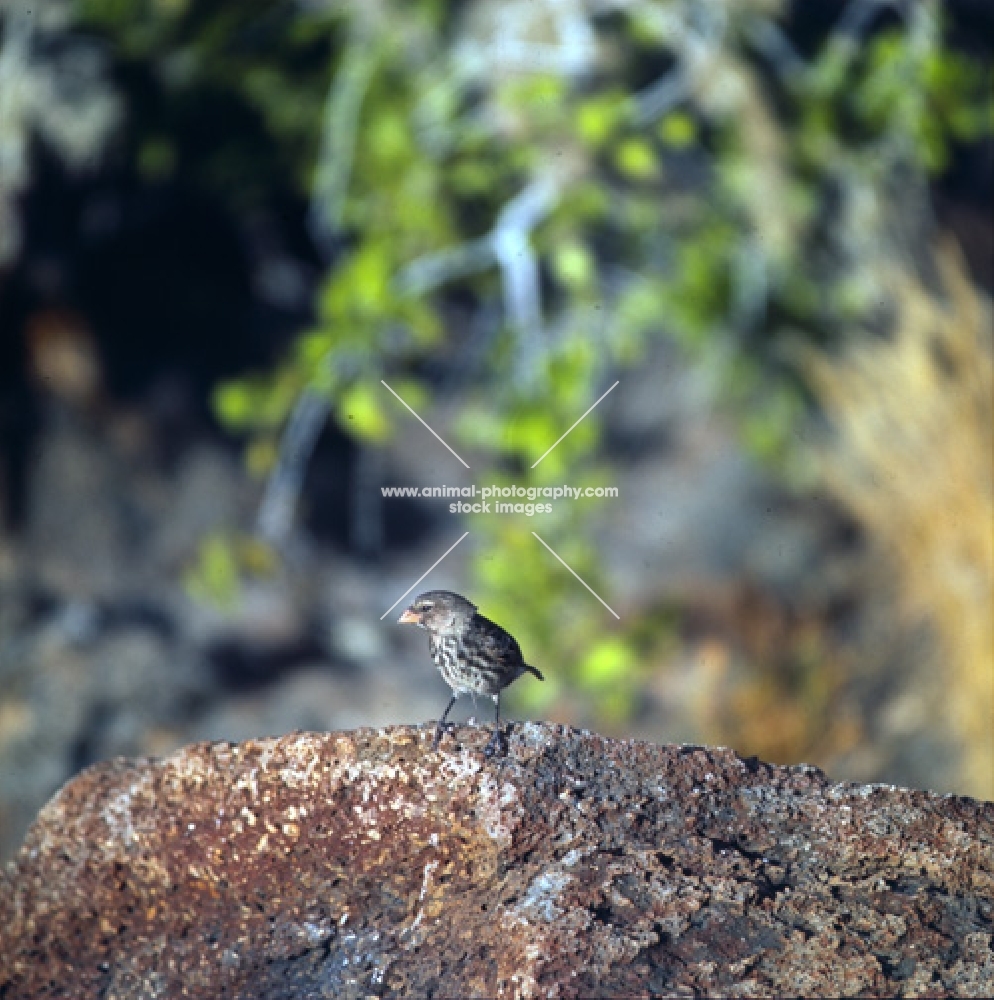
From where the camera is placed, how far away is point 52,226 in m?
5.84

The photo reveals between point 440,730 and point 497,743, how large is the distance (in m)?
0.12

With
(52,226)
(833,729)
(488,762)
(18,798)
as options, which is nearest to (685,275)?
(833,729)

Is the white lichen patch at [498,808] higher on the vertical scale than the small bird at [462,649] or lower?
lower

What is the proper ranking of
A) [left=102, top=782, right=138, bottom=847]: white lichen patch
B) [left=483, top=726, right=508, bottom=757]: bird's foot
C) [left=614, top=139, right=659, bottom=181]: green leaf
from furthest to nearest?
[left=614, top=139, right=659, bottom=181]: green leaf < [left=102, top=782, right=138, bottom=847]: white lichen patch < [left=483, top=726, right=508, bottom=757]: bird's foot

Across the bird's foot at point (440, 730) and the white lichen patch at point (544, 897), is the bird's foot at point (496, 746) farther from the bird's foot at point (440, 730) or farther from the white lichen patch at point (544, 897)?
the white lichen patch at point (544, 897)

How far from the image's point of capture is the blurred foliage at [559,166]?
577 cm

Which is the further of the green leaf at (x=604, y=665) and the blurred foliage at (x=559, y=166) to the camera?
the blurred foliage at (x=559, y=166)

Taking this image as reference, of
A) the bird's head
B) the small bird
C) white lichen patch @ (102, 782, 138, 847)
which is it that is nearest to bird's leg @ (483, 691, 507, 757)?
the small bird

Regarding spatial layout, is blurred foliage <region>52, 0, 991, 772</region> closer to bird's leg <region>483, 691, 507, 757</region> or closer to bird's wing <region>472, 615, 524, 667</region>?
bird's wing <region>472, 615, 524, 667</region>

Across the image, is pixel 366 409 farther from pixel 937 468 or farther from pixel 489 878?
pixel 489 878

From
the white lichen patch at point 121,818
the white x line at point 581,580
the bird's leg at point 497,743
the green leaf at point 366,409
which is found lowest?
the white lichen patch at point 121,818

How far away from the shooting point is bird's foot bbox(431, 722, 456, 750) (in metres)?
2.56

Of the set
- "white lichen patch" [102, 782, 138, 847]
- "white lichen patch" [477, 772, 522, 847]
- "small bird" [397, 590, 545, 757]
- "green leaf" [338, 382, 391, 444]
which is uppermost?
"green leaf" [338, 382, 391, 444]

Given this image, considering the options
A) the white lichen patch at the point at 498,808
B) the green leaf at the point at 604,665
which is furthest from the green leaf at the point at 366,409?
the white lichen patch at the point at 498,808
